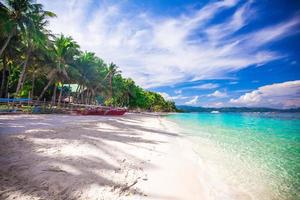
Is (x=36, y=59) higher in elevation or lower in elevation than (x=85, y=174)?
higher

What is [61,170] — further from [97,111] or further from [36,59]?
[36,59]

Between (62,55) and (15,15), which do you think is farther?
(62,55)

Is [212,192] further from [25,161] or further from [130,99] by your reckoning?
[130,99]

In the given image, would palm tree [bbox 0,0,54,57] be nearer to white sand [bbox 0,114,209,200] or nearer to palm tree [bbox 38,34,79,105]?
palm tree [bbox 38,34,79,105]

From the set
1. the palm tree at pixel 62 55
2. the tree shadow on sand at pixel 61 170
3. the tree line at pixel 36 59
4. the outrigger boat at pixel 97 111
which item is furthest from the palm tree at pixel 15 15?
the tree shadow on sand at pixel 61 170

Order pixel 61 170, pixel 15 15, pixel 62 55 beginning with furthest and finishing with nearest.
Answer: pixel 62 55 → pixel 15 15 → pixel 61 170

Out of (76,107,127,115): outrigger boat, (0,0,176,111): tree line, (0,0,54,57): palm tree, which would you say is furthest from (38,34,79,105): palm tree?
(0,0,54,57): palm tree

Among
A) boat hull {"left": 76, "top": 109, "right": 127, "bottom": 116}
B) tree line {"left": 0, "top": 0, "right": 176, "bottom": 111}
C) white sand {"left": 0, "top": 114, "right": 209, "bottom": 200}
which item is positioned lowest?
white sand {"left": 0, "top": 114, "right": 209, "bottom": 200}

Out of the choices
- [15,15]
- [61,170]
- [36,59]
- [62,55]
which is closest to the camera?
[61,170]

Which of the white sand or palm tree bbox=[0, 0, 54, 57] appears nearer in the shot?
the white sand

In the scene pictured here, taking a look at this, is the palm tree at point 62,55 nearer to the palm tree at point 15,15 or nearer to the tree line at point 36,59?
the tree line at point 36,59

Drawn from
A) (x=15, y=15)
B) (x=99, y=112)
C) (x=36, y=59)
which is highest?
(x=15, y=15)

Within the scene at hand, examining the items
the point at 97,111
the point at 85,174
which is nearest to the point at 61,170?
the point at 85,174

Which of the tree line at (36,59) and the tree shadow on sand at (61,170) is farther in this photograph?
the tree line at (36,59)
